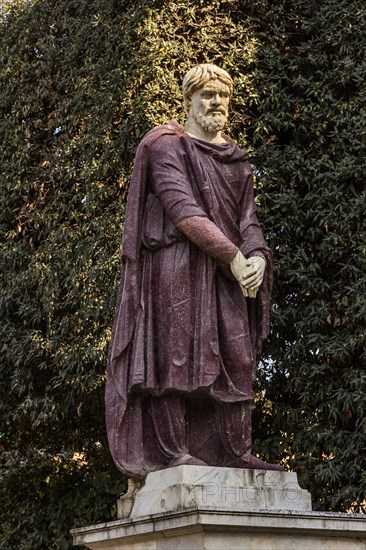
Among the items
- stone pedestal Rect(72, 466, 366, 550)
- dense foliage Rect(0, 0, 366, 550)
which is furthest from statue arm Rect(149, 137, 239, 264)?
dense foliage Rect(0, 0, 366, 550)

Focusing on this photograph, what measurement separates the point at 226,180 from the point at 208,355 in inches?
50.6

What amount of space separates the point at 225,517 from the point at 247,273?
5.37 ft

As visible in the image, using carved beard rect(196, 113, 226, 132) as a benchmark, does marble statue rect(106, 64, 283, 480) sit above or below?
below

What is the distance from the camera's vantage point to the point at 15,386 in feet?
50.9

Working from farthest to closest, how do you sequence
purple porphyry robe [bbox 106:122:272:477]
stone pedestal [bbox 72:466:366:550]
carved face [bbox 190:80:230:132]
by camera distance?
carved face [bbox 190:80:230:132]
purple porphyry robe [bbox 106:122:272:477]
stone pedestal [bbox 72:466:366:550]

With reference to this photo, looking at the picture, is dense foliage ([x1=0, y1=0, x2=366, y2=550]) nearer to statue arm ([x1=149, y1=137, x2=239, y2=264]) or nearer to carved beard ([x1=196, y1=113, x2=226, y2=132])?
carved beard ([x1=196, y1=113, x2=226, y2=132])

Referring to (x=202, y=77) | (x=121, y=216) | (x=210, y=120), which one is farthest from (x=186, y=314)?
(x=121, y=216)

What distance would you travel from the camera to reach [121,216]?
1495cm

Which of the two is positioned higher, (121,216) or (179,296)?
(121,216)

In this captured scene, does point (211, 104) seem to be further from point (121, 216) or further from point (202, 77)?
point (121, 216)

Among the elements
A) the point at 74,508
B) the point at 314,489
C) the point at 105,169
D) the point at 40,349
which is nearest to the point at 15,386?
the point at 40,349

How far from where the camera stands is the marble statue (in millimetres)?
8180

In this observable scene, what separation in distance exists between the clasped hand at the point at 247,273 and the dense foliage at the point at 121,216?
533 cm

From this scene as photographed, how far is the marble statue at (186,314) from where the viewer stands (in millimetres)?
8180
